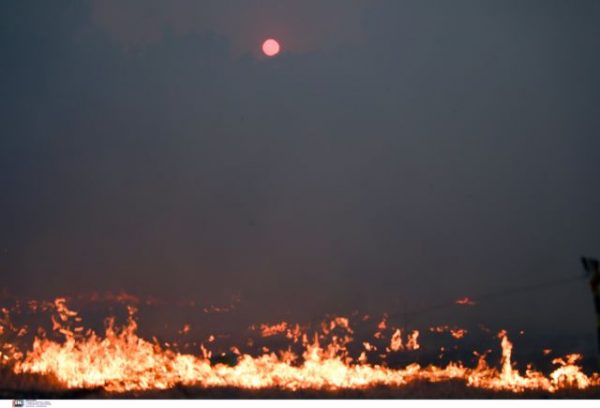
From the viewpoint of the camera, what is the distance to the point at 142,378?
1480 centimetres

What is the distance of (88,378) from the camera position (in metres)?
14.6

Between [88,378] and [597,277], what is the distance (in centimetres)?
1308

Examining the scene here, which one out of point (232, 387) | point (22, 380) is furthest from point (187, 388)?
point (22, 380)
